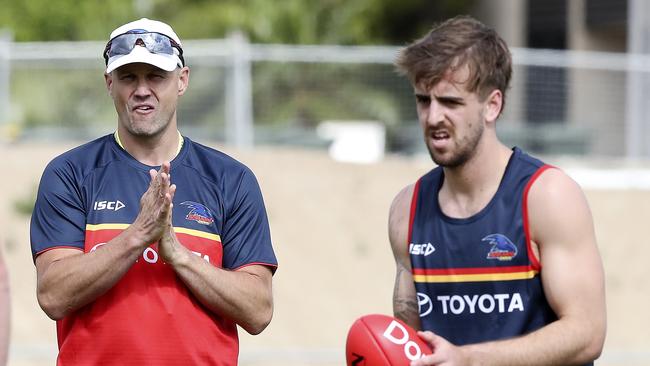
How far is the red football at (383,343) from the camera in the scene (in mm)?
4297

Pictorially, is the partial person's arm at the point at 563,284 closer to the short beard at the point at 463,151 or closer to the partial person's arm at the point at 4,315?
the short beard at the point at 463,151

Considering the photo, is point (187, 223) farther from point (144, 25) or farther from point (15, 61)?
point (15, 61)

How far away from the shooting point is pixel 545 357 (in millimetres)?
4328

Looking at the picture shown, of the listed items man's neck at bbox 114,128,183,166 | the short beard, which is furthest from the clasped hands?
the short beard

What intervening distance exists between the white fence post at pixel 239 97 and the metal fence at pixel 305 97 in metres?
0.01

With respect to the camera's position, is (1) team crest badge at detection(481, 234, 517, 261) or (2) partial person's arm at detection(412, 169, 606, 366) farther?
(1) team crest badge at detection(481, 234, 517, 261)

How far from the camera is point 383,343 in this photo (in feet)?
14.4

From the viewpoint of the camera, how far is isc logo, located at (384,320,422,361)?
427 centimetres

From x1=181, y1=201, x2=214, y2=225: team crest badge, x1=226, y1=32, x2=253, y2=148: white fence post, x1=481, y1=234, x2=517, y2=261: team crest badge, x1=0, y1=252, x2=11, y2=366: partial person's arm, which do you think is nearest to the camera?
x1=0, y1=252, x2=11, y2=366: partial person's arm

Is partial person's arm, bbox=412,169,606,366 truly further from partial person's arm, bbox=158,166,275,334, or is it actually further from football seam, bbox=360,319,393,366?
partial person's arm, bbox=158,166,275,334

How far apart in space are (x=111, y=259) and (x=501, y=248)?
1.41m

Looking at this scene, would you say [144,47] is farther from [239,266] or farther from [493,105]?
[493,105]

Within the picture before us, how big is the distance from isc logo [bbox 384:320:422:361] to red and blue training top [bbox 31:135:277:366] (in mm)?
605

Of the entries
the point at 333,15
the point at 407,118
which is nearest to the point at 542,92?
the point at 407,118
